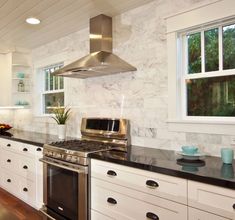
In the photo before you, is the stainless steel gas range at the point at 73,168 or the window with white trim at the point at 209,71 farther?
the stainless steel gas range at the point at 73,168

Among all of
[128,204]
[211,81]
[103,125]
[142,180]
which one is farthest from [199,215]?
[103,125]

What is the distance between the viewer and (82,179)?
7.32ft

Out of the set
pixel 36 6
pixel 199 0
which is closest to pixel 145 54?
pixel 199 0

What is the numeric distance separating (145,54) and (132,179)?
1.37m

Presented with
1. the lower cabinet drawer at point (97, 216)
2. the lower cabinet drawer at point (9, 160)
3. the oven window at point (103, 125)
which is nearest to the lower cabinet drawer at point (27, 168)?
the lower cabinet drawer at point (9, 160)

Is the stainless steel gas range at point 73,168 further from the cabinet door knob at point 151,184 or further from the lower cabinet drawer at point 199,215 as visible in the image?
the lower cabinet drawer at point 199,215

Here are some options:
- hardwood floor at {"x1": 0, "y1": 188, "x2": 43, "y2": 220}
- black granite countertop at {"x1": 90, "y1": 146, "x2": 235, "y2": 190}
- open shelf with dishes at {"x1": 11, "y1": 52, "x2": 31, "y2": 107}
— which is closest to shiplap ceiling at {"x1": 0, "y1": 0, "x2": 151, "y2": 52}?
open shelf with dishes at {"x1": 11, "y1": 52, "x2": 31, "y2": 107}

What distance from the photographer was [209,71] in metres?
2.23

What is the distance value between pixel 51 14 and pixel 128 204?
2.26m

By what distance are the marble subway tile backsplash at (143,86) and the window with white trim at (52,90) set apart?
0.77 m

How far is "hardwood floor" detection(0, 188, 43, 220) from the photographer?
2947mm

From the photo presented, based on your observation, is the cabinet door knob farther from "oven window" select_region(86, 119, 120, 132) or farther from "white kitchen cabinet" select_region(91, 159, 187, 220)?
"oven window" select_region(86, 119, 120, 132)

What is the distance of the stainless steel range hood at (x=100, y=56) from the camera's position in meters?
2.49

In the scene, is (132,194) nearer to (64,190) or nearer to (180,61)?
(64,190)
